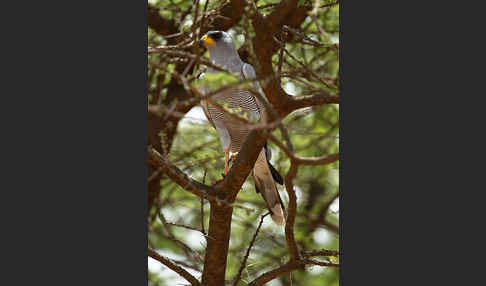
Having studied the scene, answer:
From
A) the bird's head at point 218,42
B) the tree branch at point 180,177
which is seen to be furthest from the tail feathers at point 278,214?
the bird's head at point 218,42

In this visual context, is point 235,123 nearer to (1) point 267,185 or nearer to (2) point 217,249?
(1) point 267,185

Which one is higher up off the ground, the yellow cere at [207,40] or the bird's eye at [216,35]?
the bird's eye at [216,35]

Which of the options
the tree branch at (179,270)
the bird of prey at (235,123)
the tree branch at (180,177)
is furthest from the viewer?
the bird of prey at (235,123)

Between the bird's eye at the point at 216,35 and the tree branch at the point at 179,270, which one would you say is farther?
the bird's eye at the point at 216,35

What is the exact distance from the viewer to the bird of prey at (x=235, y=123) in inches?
118

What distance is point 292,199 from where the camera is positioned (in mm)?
2223

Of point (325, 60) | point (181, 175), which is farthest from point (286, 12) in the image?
point (181, 175)

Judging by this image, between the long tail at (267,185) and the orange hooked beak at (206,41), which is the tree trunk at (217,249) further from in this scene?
the orange hooked beak at (206,41)

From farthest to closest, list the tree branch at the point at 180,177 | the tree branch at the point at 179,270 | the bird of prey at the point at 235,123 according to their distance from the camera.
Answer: the bird of prey at the point at 235,123 < the tree branch at the point at 179,270 < the tree branch at the point at 180,177

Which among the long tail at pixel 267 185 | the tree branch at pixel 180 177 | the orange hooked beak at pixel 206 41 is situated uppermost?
the orange hooked beak at pixel 206 41
